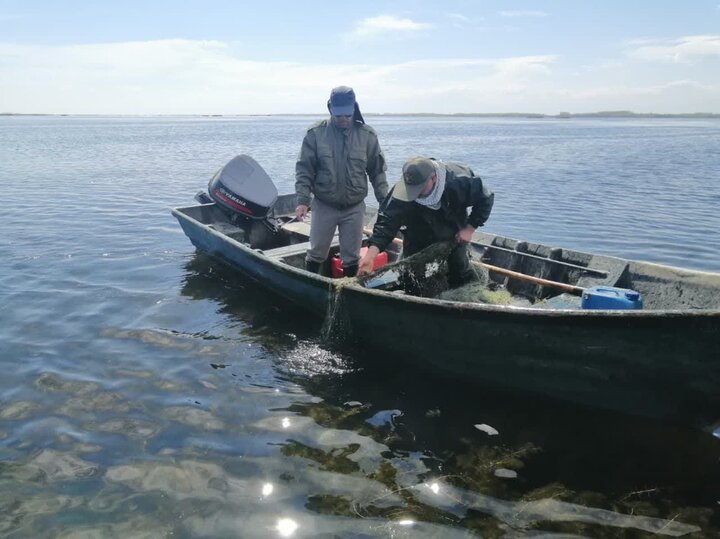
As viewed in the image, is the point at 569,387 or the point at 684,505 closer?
the point at 684,505

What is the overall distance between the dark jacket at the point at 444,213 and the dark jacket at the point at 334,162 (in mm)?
872

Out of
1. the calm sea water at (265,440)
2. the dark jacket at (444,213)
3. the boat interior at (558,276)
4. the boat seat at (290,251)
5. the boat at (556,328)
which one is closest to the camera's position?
the calm sea water at (265,440)

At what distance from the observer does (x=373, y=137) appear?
22.8 feet

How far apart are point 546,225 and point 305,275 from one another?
9.87 meters

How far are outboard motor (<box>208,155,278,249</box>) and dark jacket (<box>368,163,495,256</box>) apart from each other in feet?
14.4

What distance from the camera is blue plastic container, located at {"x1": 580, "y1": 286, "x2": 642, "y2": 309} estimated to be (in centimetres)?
539

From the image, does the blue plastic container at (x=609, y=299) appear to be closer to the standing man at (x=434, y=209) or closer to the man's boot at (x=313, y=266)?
the standing man at (x=434, y=209)

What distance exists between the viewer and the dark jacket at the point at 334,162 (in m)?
6.69

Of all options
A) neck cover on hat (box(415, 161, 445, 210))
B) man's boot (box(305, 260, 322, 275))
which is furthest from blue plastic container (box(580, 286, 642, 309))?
man's boot (box(305, 260, 322, 275))

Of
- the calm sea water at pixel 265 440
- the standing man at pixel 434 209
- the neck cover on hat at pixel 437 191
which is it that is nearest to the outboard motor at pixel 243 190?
the calm sea water at pixel 265 440

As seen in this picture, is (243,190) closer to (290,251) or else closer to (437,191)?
(290,251)

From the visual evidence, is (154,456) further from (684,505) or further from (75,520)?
(684,505)

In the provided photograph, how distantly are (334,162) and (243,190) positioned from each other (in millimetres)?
3672

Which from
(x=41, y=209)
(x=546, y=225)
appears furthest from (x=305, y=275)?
(x=41, y=209)
